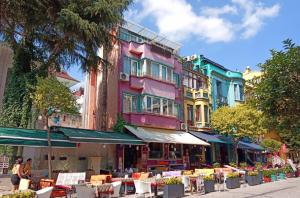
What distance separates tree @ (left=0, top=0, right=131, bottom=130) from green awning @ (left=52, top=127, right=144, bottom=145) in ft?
8.85

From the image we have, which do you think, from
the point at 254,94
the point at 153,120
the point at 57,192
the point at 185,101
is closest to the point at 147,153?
the point at 153,120

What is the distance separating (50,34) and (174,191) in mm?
12444

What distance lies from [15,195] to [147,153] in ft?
59.4

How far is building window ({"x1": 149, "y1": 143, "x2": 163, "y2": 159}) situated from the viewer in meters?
27.1

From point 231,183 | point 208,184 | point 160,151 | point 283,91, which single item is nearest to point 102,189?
point 208,184

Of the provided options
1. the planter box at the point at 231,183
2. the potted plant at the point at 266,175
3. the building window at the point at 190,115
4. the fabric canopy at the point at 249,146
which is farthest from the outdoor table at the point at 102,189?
the fabric canopy at the point at 249,146

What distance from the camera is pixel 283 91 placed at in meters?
7.71

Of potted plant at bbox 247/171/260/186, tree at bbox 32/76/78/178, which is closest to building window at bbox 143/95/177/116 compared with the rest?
potted plant at bbox 247/171/260/186

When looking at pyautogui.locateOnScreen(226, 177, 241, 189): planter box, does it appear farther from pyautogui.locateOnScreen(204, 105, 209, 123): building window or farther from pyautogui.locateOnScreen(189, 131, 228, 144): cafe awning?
pyautogui.locateOnScreen(204, 105, 209, 123): building window

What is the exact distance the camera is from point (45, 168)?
20438mm

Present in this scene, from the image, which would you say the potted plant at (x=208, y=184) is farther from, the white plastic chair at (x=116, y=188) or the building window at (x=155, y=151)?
the building window at (x=155, y=151)

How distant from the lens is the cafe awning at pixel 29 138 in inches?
638

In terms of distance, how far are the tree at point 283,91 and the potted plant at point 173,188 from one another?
289 inches

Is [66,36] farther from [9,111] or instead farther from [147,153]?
[147,153]
